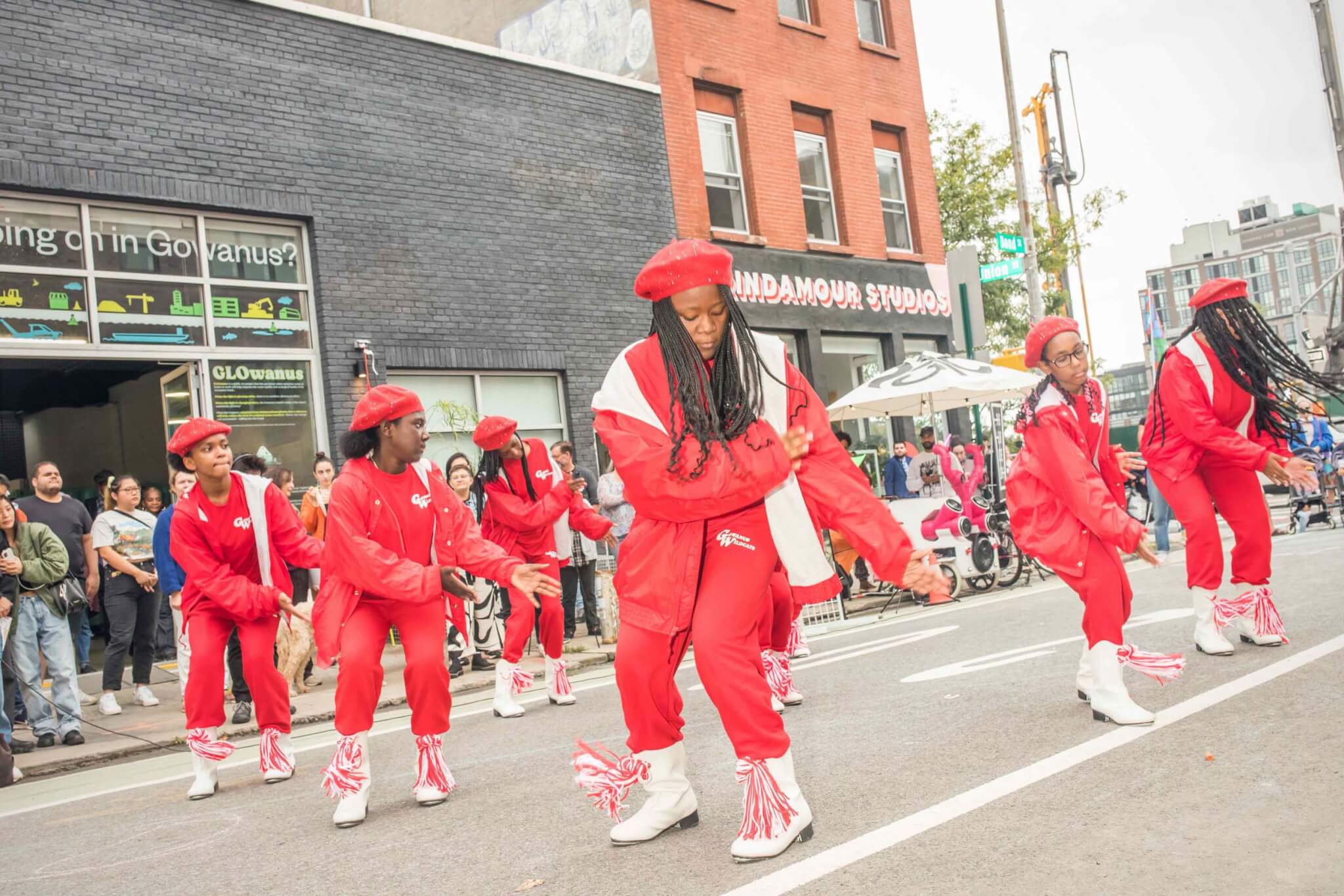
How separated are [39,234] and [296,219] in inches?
106

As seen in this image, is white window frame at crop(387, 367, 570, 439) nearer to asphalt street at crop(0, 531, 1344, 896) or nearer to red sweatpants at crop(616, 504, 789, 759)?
asphalt street at crop(0, 531, 1344, 896)

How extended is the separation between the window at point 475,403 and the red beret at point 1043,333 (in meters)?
8.72

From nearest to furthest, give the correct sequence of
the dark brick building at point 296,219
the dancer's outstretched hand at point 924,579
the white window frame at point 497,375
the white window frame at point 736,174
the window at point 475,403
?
1. the dancer's outstretched hand at point 924,579
2. the dark brick building at point 296,219
3. the white window frame at point 497,375
4. the window at point 475,403
5. the white window frame at point 736,174

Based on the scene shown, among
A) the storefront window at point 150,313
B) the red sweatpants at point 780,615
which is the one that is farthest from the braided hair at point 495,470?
the storefront window at point 150,313

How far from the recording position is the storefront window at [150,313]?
11867 millimetres

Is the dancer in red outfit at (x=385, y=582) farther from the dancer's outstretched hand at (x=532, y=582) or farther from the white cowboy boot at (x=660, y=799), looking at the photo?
the white cowboy boot at (x=660, y=799)

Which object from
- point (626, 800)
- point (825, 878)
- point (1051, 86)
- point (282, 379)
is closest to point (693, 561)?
point (825, 878)

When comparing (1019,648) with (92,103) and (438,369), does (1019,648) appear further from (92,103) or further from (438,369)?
(92,103)

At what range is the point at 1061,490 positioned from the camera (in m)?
5.70

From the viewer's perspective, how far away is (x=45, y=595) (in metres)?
8.84

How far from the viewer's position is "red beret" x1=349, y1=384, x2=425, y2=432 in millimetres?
5562

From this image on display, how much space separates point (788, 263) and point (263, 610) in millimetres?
13885

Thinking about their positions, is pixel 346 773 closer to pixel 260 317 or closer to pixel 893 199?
pixel 260 317

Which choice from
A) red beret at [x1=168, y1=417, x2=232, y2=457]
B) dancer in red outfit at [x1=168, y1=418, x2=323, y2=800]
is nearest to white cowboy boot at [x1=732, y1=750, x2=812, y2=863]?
dancer in red outfit at [x1=168, y1=418, x2=323, y2=800]
